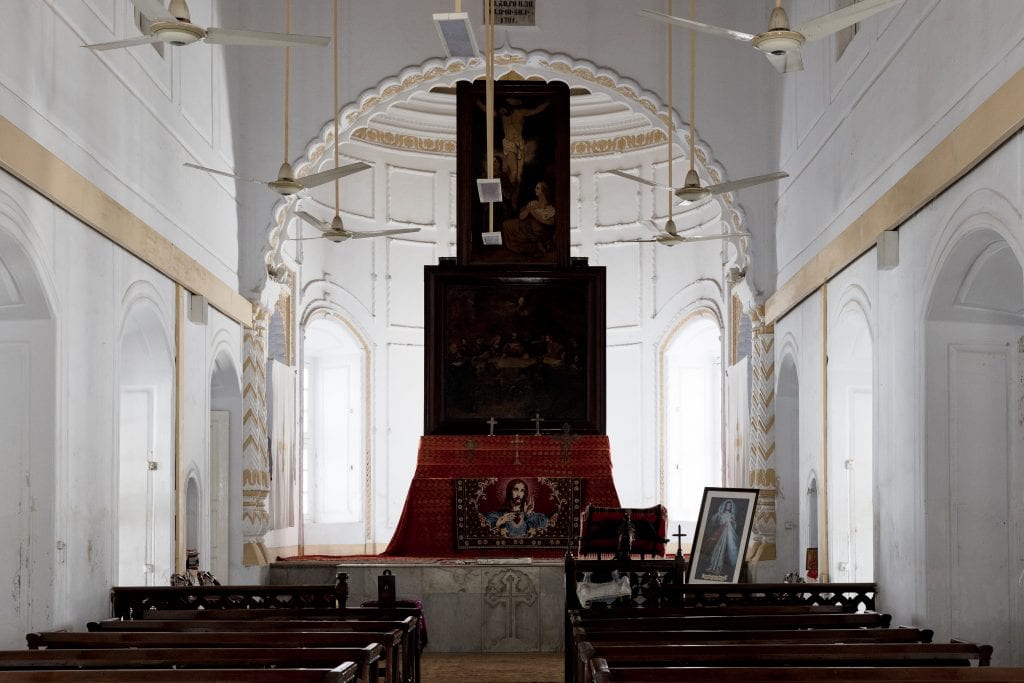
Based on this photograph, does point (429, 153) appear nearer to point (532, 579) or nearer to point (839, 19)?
point (532, 579)

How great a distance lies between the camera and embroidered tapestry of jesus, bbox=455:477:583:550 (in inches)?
653

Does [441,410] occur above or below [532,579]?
above

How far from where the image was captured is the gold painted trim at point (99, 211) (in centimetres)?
879

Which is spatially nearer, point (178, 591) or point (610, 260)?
point (178, 591)

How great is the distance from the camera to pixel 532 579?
14.9 m

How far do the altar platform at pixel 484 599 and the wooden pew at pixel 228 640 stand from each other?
647cm

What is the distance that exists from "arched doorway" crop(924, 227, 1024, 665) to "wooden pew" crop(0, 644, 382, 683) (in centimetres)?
471

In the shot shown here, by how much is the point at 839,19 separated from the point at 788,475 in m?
9.34

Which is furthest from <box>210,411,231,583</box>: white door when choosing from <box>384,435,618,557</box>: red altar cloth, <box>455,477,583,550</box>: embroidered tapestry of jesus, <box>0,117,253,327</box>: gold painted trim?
<box>455,477,583,550</box>: embroidered tapestry of jesus

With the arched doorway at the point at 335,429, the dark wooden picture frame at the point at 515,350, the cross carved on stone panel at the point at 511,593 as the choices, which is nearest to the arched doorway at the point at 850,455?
the cross carved on stone panel at the point at 511,593

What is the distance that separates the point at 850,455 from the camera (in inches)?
518

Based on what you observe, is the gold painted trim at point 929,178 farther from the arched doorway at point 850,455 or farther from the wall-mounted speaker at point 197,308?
the wall-mounted speaker at point 197,308

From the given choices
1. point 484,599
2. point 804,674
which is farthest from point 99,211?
point 804,674

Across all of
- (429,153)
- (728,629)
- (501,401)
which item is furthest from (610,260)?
(728,629)
